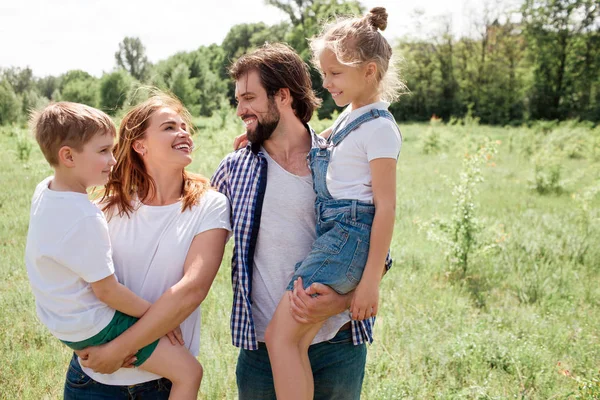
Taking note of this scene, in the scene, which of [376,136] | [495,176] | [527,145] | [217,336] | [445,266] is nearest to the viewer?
[376,136]

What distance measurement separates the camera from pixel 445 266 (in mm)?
6227

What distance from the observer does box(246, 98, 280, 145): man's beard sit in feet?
8.52

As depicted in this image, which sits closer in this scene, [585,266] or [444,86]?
[585,266]

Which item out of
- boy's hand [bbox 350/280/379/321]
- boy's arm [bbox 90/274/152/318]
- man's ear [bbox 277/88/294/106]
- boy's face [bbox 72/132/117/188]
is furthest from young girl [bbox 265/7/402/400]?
boy's face [bbox 72/132/117/188]

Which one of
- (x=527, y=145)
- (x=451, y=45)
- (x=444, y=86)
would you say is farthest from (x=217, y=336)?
(x=451, y=45)

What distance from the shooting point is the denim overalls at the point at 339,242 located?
2246 mm

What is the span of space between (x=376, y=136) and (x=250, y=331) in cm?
108

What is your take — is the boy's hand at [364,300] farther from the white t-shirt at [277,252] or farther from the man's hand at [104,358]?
the man's hand at [104,358]

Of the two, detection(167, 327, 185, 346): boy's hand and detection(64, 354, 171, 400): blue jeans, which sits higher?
detection(167, 327, 185, 346): boy's hand

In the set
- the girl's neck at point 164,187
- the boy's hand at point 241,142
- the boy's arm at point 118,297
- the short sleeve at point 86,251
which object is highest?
the boy's hand at point 241,142

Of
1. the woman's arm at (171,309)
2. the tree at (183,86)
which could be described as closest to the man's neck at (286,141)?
the woman's arm at (171,309)

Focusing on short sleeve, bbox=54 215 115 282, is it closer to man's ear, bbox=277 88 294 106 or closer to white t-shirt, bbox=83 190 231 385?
white t-shirt, bbox=83 190 231 385

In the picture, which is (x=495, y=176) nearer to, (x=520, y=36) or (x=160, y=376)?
(x=160, y=376)

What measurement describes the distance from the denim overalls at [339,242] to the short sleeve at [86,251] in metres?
0.83
